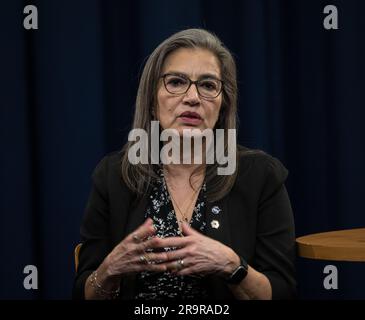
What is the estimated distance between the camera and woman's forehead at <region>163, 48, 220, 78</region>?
1.53m

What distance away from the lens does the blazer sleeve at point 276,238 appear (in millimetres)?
1425

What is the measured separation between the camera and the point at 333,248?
1459 mm

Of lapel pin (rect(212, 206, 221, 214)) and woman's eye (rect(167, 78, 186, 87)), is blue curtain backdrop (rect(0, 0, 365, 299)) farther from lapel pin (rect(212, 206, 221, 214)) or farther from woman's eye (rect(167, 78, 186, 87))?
lapel pin (rect(212, 206, 221, 214))

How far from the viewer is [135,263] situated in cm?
132

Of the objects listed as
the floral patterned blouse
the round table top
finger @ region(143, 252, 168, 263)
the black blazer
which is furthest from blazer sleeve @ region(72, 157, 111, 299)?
the round table top

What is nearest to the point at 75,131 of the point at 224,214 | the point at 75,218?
the point at 75,218

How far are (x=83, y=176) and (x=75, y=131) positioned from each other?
0.14 meters

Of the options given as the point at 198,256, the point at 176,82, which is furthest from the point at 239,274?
the point at 176,82

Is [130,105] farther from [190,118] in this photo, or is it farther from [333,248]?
[333,248]

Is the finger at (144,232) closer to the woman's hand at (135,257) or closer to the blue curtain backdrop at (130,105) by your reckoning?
the woman's hand at (135,257)

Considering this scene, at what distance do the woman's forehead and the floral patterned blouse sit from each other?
0.29 metres

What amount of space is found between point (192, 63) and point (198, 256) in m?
0.48

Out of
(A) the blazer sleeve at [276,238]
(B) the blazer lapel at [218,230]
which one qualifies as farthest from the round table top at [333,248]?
(B) the blazer lapel at [218,230]
